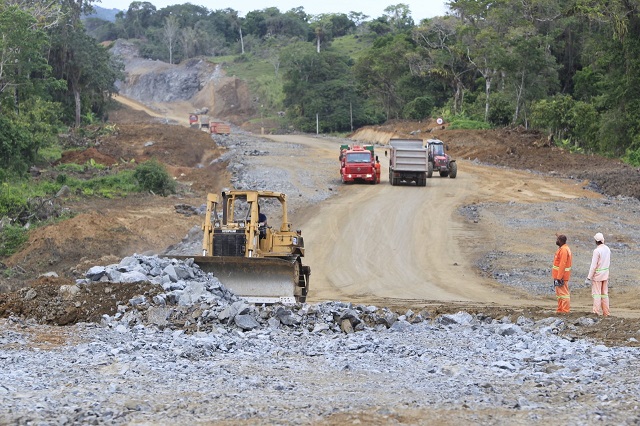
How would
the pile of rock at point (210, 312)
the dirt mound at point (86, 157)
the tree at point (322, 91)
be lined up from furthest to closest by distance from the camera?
the tree at point (322, 91)
the dirt mound at point (86, 157)
the pile of rock at point (210, 312)

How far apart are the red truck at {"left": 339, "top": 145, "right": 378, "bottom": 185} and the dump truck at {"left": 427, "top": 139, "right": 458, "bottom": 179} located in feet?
13.0

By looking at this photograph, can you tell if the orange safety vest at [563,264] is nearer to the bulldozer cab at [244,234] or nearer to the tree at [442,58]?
the bulldozer cab at [244,234]

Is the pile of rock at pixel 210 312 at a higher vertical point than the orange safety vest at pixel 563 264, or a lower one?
lower

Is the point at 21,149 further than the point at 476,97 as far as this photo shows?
No

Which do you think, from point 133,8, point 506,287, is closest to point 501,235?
point 506,287

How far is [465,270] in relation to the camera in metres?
26.4

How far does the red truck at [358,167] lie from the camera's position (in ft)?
145

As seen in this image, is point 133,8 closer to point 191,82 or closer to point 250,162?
point 191,82

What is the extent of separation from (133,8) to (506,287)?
148925 millimetres

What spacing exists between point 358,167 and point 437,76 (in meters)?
36.4

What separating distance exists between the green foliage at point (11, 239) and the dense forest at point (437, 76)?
11.8m

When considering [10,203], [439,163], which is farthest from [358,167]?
[10,203]

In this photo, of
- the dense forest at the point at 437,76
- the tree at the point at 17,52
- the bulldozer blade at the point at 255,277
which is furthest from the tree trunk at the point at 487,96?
the bulldozer blade at the point at 255,277

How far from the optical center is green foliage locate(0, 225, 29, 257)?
92.2 ft
